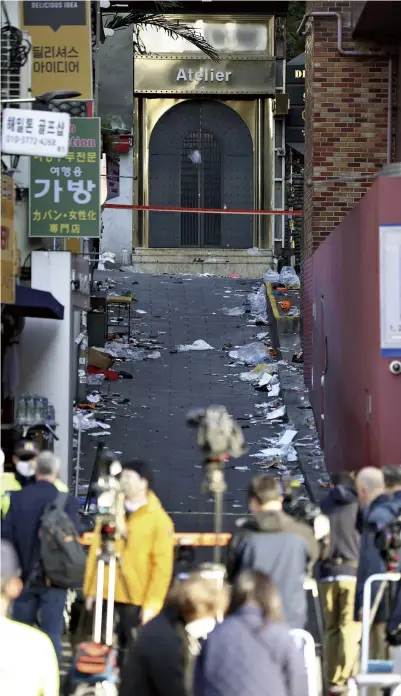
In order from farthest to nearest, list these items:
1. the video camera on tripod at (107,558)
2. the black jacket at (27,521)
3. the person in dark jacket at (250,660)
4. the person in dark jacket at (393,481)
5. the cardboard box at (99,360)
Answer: the cardboard box at (99,360) < the person in dark jacket at (393,481) < the black jacket at (27,521) < the video camera on tripod at (107,558) < the person in dark jacket at (250,660)

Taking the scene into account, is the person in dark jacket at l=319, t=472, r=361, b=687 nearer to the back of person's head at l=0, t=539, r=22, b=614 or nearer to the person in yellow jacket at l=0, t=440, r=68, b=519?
the person in yellow jacket at l=0, t=440, r=68, b=519

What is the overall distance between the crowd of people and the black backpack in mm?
30

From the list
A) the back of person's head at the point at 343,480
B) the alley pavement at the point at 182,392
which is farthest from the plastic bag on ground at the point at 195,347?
the back of person's head at the point at 343,480

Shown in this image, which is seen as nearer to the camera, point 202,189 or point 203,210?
point 203,210

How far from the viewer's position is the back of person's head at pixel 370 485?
10.1 m

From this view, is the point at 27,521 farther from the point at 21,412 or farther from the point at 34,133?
the point at 21,412

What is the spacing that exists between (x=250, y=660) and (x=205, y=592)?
51 cm

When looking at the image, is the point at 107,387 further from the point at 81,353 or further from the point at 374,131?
the point at 374,131

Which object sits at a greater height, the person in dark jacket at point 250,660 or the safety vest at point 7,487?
the person in dark jacket at point 250,660

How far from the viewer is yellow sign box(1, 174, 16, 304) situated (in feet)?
46.9

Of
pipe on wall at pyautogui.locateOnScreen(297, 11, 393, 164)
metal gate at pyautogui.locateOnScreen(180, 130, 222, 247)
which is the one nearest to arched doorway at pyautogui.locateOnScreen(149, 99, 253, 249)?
metal gate at pyautogui.locateOnScreen(180, 130, 222, 247)

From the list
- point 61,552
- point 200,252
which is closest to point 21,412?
point 61,552

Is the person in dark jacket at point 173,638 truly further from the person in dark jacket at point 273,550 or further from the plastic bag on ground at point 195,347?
the plastic bag on ground at point 195,347

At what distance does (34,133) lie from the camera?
43.9 ft
